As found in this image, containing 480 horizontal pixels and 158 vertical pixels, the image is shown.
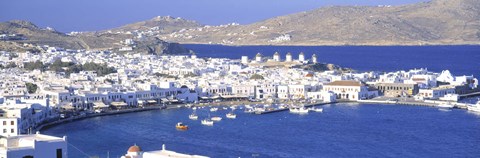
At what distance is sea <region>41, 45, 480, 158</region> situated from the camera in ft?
60.4

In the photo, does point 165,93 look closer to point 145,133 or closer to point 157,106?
point 157,106

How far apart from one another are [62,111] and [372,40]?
230ft

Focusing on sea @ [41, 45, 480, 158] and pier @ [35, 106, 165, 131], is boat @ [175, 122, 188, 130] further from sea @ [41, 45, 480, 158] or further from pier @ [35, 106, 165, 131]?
pier @ [35, 106, 165, 131]

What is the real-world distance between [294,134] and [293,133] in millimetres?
204

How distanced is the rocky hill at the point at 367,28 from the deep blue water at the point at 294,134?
219 feet

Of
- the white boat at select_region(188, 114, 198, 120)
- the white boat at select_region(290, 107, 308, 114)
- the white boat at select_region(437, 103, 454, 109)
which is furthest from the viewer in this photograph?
the white boat at select_region(437, 103, 454, 109)

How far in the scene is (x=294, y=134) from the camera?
21250mm

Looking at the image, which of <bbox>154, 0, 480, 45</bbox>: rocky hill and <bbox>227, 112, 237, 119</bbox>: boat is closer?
<bbox>227, 112, 237, 119</bbox>: boat

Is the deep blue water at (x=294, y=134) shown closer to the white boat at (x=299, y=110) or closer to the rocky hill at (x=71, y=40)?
the white boat at (x=299, y=110)

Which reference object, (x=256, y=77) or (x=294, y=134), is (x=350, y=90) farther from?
(x=294, y=134)

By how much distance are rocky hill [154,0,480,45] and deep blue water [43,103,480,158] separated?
6669 cm

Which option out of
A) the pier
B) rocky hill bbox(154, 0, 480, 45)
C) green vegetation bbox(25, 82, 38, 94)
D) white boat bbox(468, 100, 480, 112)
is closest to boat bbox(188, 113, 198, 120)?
the pier

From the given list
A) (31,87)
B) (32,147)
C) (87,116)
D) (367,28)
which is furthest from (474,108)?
(367,28)

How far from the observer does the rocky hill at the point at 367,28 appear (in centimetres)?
9256
